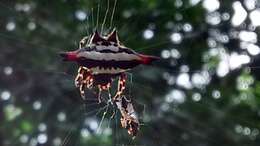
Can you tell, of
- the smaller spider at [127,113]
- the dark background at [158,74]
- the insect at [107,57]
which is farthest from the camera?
the dark background at [158,74]

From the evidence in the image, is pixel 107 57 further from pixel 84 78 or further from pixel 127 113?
pixel 127 113

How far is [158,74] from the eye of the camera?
9.70ft

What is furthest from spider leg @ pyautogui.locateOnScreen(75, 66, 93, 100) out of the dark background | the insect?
the dark background

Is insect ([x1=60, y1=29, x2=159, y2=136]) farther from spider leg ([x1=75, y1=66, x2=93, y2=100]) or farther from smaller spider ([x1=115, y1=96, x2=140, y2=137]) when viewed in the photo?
smaller spider ([x1=115, y1=96, x2=140, y2=137])

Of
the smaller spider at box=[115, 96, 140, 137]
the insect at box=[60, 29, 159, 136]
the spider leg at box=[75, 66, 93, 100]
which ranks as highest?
the insect at box=[60, 29, 159, 136]

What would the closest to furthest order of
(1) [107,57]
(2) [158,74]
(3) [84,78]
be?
(1) [107,57]
(3) [84,78]
(2) [158,74]

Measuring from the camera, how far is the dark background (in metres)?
2.96

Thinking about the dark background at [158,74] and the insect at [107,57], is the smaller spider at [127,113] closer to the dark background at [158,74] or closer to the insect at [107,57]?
the insect at [107,57]

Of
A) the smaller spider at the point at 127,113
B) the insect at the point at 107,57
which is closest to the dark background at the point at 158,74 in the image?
the smaller spider at the point at 127,113

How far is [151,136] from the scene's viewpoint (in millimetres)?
3102

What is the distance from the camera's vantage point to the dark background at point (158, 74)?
296 cm

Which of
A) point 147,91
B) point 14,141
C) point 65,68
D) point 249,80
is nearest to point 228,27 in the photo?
point 249,80

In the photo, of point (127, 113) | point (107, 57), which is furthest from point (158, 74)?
point (107, 57)

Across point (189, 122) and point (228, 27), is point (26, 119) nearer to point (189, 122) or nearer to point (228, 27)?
point (189, 122)
